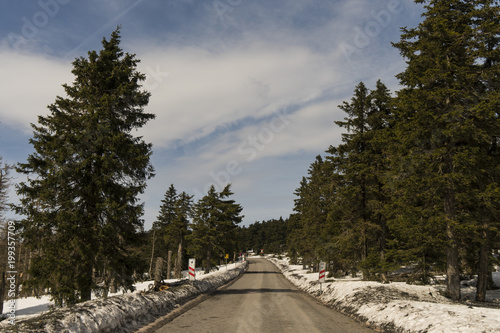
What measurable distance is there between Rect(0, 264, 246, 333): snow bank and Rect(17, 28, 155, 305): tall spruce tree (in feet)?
10.9

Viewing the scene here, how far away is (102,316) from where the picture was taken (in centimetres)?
819

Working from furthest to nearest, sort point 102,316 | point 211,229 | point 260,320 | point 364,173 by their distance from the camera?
1. point 211,229
2. point 364,173
3. point 260,320
4. point 102,316

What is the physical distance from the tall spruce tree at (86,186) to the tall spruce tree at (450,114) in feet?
43.0

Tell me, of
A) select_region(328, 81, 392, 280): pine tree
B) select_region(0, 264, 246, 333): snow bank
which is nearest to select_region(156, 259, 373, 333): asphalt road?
select_region(0, 264, 246, 333): snow bank

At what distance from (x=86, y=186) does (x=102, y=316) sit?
24.1 feet

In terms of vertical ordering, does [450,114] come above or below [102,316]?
above

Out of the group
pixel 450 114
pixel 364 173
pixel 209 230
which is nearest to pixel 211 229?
pixel 209 230

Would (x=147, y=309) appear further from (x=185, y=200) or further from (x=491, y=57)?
(x=185, y=200)

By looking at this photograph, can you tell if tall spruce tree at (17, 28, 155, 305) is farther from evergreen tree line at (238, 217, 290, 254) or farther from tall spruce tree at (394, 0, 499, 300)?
evergreen tree line at (238, 217, 290, 254)

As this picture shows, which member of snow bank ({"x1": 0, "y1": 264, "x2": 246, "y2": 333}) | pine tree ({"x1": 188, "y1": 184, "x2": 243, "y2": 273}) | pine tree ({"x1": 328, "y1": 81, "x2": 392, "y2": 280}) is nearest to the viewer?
snow bank ({"x1": 0, "y1": 264, "x2": 246, "y2": 333})

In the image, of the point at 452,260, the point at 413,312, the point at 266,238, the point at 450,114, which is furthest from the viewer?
the point at 266,238

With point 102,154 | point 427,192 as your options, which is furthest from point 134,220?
point 427,192

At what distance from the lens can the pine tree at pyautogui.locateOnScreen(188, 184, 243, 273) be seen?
44.9 m

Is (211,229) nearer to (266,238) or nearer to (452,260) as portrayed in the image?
(452,260)
